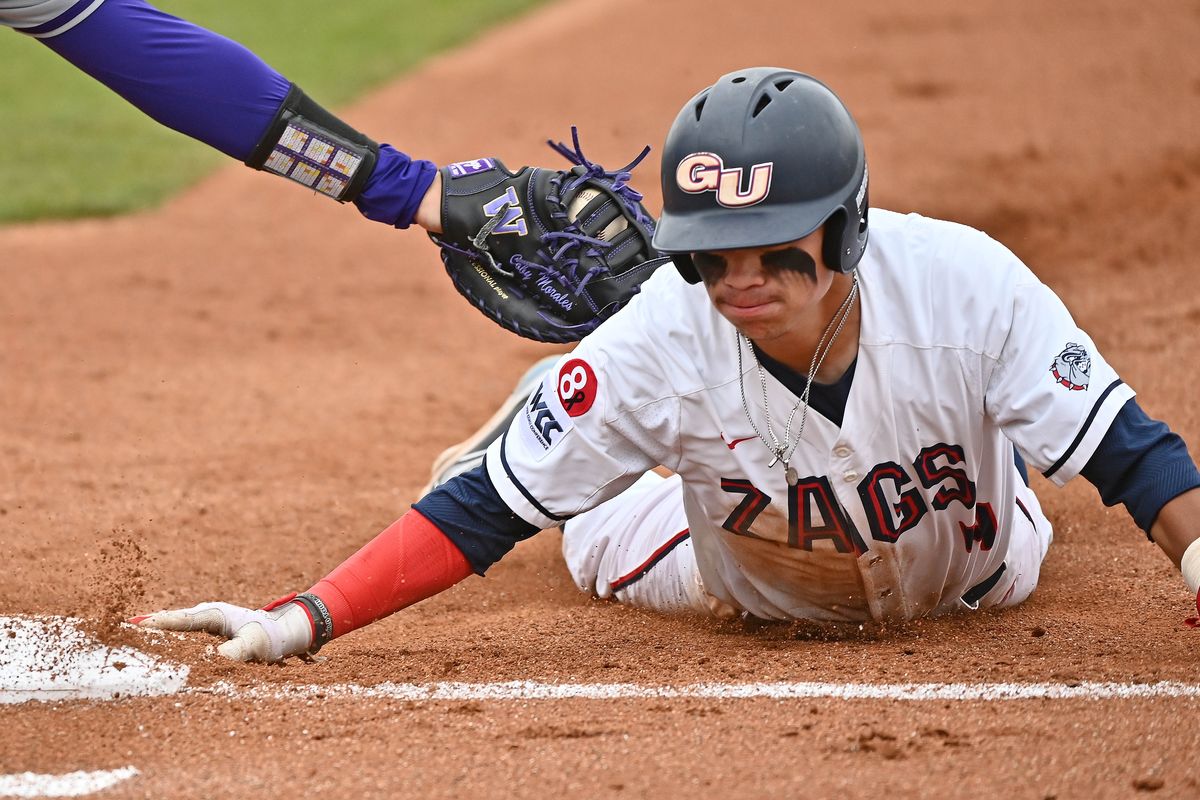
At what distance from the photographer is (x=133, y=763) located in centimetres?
252

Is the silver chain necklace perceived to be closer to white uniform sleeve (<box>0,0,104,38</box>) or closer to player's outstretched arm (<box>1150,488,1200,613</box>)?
player's outstretched arm (<box>1150,488,1200,613</box>)

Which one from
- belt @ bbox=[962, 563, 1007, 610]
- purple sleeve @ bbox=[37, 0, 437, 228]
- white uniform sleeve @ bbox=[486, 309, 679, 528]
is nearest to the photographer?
white uniform sleeve @ bbox=[486, 309, 679, 528]

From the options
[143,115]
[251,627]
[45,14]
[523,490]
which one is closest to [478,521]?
[523,490]

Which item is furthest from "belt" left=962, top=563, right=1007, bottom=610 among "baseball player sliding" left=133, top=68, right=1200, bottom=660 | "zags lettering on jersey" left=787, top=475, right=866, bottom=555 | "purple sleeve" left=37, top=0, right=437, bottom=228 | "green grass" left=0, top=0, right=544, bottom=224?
"green grass" left=0, top=0, right=544, bottom=224

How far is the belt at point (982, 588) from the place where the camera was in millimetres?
3281

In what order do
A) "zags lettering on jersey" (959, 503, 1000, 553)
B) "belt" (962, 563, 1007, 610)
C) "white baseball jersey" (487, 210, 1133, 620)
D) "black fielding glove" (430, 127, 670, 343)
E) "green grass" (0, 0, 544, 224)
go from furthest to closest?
1. "green grass" (0, 0, 544, 224)
2. "black fielding glove" (430, 127, 670, 343)
3. "belt" (962, 563, 1007, 610)
4. "zags lettering on jersey" (959, 503, 1000, 553)
5. "white baseball jersey" (487, 210, 1133, 620)

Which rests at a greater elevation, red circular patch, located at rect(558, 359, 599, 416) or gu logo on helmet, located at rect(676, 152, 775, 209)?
gu logo on helmet, located at rect(676, 152, 775, 209)

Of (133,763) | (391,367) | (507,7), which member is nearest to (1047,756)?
(133,763)

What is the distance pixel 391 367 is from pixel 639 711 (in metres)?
3.77

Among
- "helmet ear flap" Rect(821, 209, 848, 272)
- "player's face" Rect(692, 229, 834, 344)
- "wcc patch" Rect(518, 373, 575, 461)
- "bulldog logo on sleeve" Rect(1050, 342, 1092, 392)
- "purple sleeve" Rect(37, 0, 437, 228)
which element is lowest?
"wcc patch" Rect(518, 373, 575, 461)

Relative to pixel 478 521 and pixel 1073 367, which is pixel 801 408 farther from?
pixel 478 521

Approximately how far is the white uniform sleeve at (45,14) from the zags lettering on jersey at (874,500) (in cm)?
180

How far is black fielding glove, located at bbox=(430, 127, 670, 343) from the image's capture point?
11.6ft

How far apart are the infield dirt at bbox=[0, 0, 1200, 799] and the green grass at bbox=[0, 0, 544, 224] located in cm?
42
